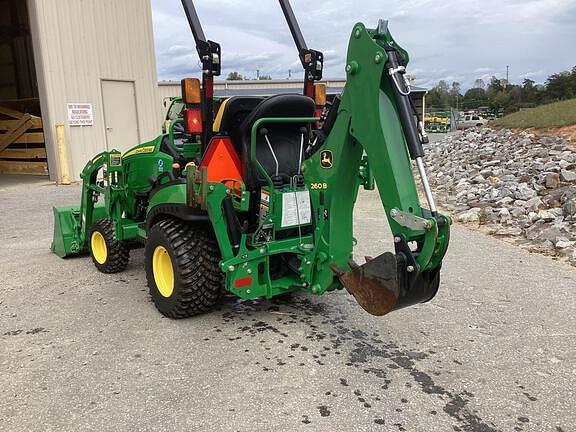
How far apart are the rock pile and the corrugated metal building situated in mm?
8916

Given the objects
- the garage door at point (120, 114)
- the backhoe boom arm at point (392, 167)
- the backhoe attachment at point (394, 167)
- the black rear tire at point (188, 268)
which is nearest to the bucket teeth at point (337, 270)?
the backhoe boom arm at point (392, 167)

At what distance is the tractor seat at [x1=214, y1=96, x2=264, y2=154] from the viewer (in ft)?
13.5

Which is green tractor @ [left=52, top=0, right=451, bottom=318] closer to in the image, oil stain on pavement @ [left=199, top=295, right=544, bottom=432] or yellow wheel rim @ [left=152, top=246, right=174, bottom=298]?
yellow wheel rim @ [left=152, top=246, right=174, bottom=298]

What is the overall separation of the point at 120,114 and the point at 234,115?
12176 millimetres

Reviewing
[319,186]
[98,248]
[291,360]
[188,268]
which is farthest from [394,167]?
[98,248]

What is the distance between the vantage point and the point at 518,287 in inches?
198

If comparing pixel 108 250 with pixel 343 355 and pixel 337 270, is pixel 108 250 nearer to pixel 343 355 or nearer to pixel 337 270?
pixel 337 270

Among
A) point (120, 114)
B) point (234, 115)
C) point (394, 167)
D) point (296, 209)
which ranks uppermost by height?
point (120, 114)

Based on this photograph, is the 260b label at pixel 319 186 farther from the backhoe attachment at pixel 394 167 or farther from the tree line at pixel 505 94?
A: the tree line at pixel 505 94

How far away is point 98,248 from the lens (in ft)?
18.7

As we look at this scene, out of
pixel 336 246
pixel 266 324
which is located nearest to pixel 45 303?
pixel 266 324

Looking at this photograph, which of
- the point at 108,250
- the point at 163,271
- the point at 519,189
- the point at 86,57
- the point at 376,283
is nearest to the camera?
the point at 376,283

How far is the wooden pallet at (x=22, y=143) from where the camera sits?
51.8 feet

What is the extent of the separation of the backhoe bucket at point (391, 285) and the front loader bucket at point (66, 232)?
405 cm
